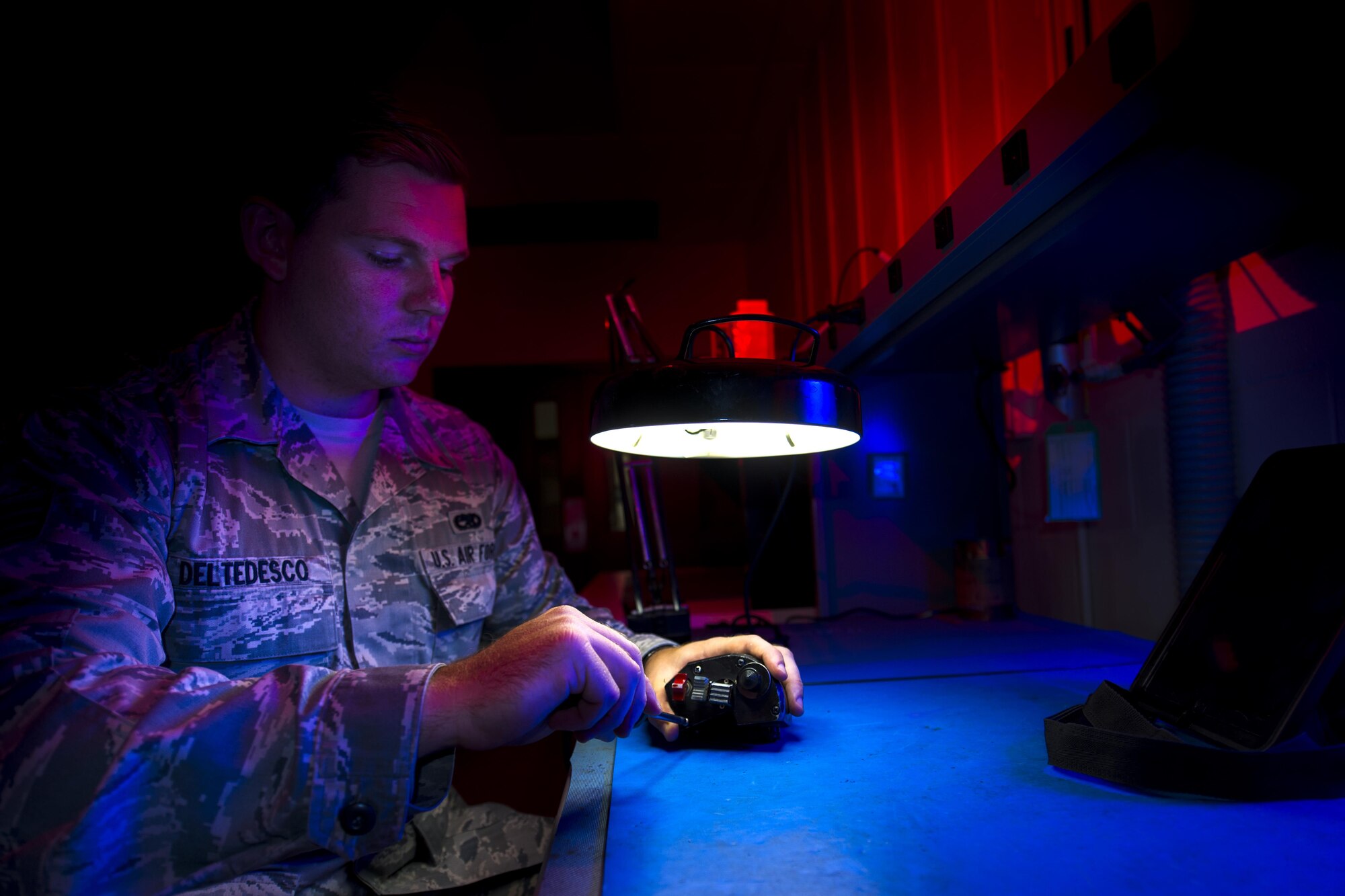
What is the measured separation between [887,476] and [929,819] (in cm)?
119

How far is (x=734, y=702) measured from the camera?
77cm

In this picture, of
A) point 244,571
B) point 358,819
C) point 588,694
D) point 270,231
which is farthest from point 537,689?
point 270,231

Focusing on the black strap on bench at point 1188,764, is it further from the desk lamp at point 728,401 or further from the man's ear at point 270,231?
the man's ear at point 270,231

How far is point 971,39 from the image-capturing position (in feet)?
4.29

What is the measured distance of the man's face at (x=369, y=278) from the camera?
112 centimetres

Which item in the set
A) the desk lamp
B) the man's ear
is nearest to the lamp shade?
the desk lamp

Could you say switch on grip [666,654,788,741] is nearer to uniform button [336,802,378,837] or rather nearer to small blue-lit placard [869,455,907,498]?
uniform button [336,802,378,837]

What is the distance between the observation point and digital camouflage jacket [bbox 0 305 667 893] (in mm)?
556

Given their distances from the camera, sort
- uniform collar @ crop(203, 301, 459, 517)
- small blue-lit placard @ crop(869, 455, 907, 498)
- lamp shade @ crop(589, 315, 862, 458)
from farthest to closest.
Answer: small blue-lit placard @ crop(869, 455, 907, 498)
uniform collar @ crop(203, 301, 459, 517)
lamp shade @ crop(589, 315, 862, 458)

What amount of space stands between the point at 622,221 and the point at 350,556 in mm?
2992

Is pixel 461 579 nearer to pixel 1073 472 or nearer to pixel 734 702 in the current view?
pixel 734 702

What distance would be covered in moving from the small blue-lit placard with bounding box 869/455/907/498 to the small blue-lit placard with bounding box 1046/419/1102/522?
13.3 inches

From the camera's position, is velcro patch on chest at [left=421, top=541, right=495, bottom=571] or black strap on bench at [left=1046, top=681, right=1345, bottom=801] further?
velcro patch on chest at [left=421, top=541, right=495, bottom=571]

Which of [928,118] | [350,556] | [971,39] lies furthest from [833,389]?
[928,118]
